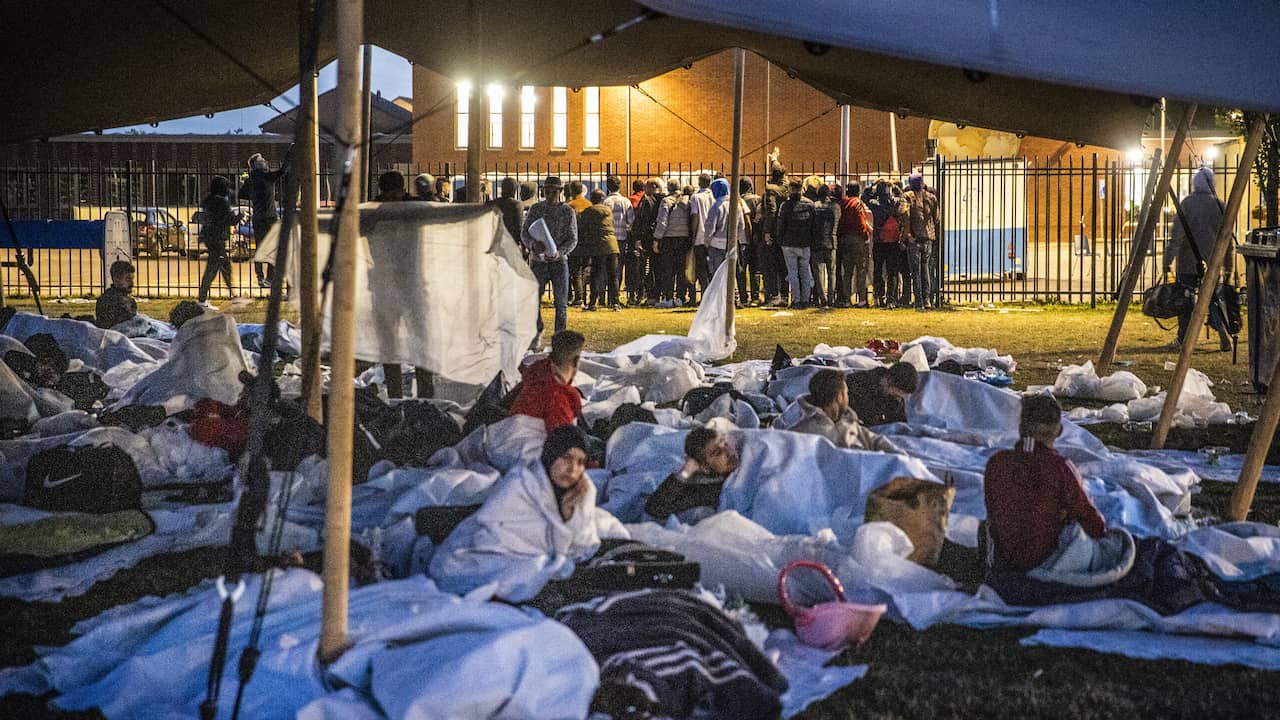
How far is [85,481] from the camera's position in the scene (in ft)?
22.2

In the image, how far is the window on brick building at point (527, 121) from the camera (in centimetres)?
3716

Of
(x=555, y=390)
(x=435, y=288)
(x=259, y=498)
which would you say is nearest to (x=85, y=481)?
(x=259, y=498)

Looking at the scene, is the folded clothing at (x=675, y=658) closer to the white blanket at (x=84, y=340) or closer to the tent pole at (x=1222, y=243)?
the tent pole at (x=1222, y=243)

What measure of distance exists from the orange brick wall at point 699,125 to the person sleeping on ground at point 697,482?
2672 cm

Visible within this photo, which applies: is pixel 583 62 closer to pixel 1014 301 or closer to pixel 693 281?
pixel 693 281

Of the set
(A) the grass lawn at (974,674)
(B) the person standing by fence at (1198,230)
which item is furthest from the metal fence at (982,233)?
(A) the grass lawn at (974,674)

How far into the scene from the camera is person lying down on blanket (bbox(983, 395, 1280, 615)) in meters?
5.34

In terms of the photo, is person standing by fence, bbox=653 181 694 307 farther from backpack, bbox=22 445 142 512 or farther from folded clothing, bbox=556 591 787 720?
folded clothing, bbox=556 591 787 720

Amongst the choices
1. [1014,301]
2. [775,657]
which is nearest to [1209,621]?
[775,657]

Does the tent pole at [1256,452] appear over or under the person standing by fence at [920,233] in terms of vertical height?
under

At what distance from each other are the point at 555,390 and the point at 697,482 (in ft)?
4.04

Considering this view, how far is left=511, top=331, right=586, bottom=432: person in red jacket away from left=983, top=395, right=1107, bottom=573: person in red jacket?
2701 mm

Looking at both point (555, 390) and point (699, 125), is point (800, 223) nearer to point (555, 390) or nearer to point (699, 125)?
point (555, 390)

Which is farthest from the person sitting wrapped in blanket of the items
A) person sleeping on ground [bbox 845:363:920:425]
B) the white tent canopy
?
person sleeping on ground [bbox 845:363:920:425]
